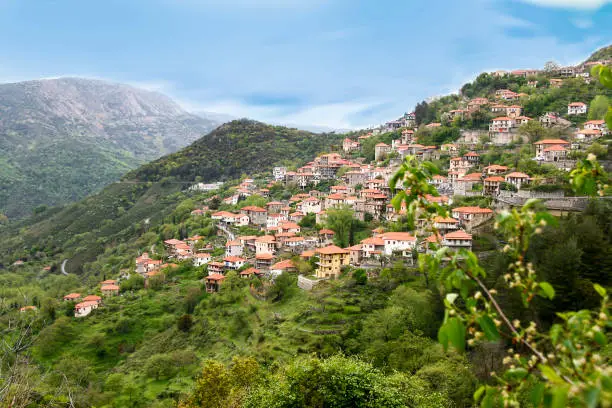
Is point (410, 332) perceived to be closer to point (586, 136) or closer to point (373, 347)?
point (373, 347)

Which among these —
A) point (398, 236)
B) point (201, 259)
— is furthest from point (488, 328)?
point (201, 259)

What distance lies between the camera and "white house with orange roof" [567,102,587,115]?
180ft

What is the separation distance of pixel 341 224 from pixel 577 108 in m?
39.4

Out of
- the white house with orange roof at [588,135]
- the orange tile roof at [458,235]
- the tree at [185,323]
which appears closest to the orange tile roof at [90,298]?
the tree at [185,323]

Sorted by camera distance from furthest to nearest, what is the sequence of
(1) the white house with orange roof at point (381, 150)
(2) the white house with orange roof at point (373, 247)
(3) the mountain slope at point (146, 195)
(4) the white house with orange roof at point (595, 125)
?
(3) the mountain slope at point (146, 195)
(1) the white house with orange roof at point (381, 150)
(4) the white house with orange roof at point (595, 125)
(2) the white house with orange roof at point (373, 247)

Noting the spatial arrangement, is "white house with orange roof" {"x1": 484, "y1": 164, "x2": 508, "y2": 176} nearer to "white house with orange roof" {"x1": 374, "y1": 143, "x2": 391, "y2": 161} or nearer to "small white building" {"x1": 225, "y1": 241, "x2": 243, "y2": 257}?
"white house with orange roof" {"x1": 374, "y1": 143, "x2": 391, "y2": 161}

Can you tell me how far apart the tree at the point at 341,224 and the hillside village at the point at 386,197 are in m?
0.18

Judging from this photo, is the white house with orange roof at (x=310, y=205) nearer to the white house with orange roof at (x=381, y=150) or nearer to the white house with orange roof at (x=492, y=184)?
the white house with orange roof at (x=381, y=150)

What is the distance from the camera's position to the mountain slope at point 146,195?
7950 cm

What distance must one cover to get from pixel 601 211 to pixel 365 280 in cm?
1657

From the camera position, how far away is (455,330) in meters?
2.53

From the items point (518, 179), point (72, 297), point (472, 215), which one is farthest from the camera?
point (72, 297)

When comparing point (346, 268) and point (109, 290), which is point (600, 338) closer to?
point (346, 268)

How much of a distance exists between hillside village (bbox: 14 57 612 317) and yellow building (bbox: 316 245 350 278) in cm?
9
